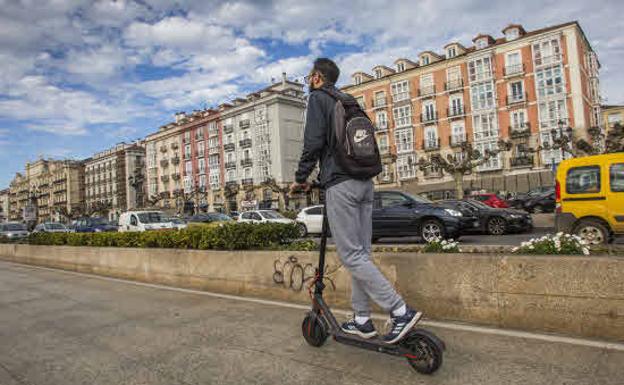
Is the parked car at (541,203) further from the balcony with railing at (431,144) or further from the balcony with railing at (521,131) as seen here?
the balcony with railing at (431,144)

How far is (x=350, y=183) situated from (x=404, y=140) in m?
48.9

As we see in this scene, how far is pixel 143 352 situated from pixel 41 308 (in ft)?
10.3

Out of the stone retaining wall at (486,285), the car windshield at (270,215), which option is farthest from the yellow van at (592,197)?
the car windshield at (270,215)

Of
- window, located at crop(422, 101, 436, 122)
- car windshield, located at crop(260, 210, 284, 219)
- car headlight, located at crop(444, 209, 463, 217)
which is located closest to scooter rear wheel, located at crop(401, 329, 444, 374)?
car headlight, located at crop(444, 209, 463, 217)

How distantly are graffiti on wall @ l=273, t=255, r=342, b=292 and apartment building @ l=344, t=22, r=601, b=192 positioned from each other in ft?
122

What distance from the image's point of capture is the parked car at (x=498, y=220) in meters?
14.5

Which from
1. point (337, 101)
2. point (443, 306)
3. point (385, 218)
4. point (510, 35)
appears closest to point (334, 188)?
point (337, 101)

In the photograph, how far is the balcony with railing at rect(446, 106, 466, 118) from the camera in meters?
45.8

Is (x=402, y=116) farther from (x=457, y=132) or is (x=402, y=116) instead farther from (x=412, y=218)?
(x=412, y=218)

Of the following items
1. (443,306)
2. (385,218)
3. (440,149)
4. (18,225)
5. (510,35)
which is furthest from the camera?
(440,149)

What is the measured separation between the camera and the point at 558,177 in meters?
8.83

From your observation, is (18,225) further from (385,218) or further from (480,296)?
(480,296)

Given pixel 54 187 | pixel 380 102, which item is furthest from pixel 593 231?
pixel 54 187

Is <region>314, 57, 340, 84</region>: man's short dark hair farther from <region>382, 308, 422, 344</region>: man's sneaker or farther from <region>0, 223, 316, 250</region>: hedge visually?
<region>0, 223, 316, 250</region>: hedge
